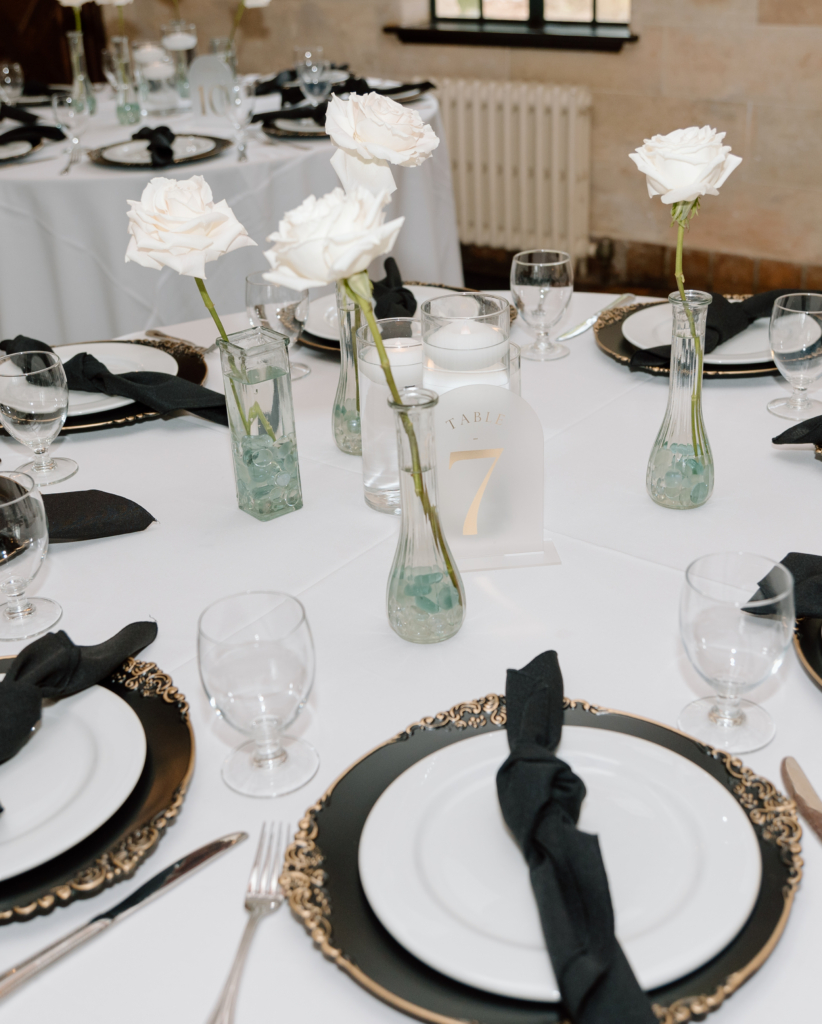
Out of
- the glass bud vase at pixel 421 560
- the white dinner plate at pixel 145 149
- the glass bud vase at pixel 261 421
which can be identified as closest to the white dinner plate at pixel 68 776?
the glass bud vase at pixel 421 560

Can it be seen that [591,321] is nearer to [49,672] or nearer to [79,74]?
[49,672]

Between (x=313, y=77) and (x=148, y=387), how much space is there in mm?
2079

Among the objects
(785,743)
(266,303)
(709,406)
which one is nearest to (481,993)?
(785,743)

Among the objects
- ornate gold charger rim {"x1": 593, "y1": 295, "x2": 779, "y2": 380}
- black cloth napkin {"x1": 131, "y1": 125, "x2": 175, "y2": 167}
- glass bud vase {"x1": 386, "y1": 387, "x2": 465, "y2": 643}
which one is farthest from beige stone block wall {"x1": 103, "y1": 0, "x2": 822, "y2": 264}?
glass bud vase {"x1": 386, "y1": 387, "x2": 465, "y2": 643}

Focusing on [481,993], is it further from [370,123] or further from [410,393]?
[370,123]

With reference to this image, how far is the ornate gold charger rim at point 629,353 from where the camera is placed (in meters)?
1.46

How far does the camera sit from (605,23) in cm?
407

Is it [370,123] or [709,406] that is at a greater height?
[370,123]

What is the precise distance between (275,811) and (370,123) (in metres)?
0.65

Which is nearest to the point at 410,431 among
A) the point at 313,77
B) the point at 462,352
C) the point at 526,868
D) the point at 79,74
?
the point at 462,352

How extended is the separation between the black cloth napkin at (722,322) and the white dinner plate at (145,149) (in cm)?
162

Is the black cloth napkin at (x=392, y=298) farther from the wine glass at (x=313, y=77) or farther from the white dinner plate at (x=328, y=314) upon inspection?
the wine glass at (x=313, y=77)

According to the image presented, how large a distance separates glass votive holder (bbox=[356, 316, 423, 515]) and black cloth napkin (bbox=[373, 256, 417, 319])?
38 cm

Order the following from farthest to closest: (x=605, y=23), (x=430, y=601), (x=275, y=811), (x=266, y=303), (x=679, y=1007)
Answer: (x=605, y=23) → (x=266, y=303) → (x=430, y=601) → (x=275, y=811) → (x=679, y=1007)
